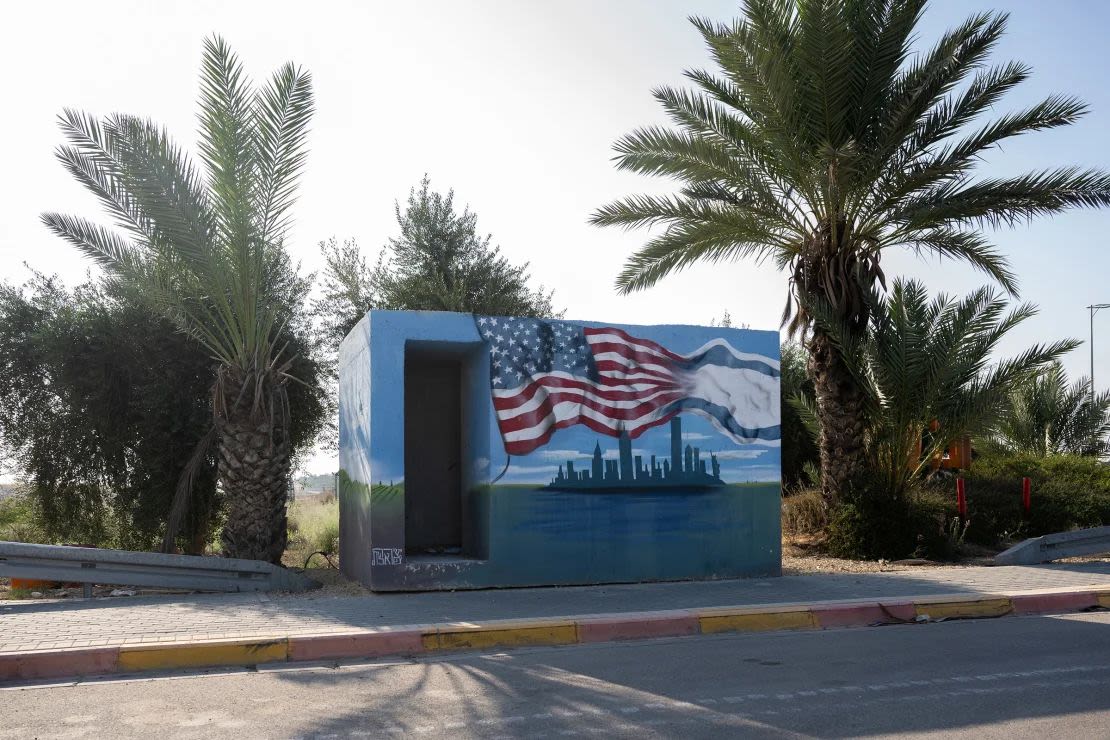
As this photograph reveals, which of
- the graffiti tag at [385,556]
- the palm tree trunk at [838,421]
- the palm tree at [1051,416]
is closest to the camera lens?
the graffiti tag at [385,556]

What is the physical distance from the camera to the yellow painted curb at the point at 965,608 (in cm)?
924

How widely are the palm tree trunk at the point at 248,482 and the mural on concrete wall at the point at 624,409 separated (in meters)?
3.19

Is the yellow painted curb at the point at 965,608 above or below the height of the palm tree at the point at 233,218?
below

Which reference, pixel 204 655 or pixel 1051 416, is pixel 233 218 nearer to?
pixel 204 655

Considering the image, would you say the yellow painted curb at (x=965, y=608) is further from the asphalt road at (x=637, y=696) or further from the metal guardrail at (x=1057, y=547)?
the metal guardrail at (x=1057, y=547)

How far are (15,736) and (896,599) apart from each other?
764cm

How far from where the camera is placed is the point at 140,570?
10.1 m

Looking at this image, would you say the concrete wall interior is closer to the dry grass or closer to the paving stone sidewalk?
the paving stone sidewalk

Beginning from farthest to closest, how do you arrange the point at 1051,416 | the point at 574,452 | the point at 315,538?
the point at 1051,416, the point at 315,538, the point at 574,452

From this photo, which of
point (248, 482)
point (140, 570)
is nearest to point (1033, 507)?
point (248, 482)

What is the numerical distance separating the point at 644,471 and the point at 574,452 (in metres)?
0.91

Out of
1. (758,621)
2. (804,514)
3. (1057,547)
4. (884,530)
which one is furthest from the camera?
(804,514)

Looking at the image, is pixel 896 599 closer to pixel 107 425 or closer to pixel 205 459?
pixel 205 459

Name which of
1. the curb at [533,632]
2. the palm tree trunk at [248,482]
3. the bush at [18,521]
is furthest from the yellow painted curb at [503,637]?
the bush at [18,521]
